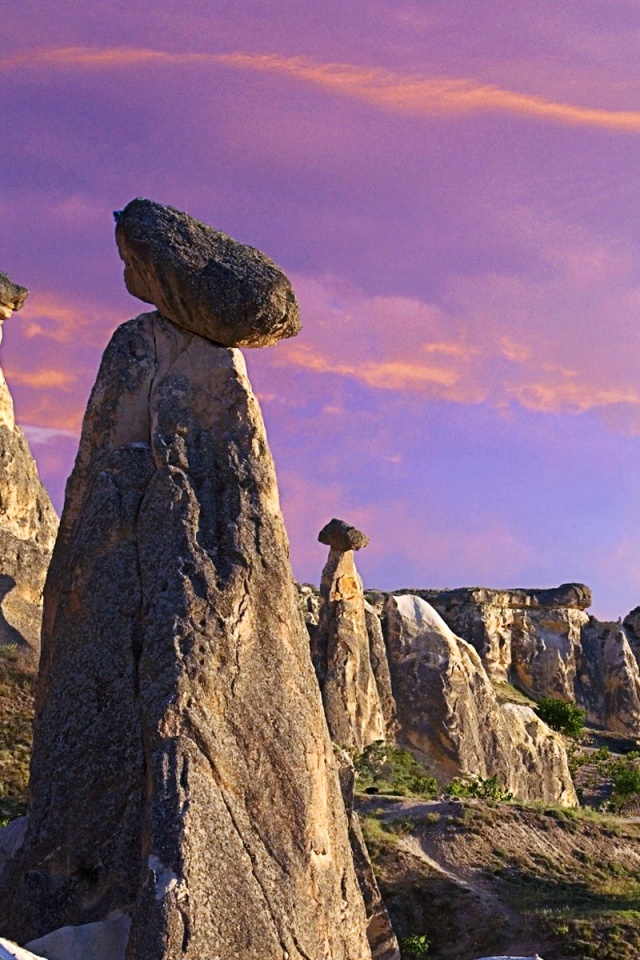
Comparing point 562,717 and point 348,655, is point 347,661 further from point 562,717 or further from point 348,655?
point 562,717

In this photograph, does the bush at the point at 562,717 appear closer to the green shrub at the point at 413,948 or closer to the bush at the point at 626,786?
the bush at the point at 626,786

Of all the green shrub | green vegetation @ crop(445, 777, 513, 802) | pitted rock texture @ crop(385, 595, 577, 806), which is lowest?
the green shrub

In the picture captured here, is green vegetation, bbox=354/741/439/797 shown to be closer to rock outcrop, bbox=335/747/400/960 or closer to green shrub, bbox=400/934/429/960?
green shrub, bbox=400/934/429/960

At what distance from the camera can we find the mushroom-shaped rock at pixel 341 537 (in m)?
34.8

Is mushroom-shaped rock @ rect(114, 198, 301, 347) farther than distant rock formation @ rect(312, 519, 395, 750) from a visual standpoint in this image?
No

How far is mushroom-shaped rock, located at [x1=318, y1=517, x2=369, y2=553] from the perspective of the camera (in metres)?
34.8

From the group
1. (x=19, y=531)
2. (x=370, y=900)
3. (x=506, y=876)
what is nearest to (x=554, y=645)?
(x=19, y=531)

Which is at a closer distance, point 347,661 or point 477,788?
point 477,788

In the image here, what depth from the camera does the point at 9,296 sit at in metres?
36.2

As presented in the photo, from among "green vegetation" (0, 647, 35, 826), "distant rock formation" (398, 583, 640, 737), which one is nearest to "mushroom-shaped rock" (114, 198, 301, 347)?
"green vegetation" (0, 647, 35, 826)

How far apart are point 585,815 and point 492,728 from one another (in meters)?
11.4

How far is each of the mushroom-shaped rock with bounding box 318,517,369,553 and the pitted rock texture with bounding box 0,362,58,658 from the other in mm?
7843

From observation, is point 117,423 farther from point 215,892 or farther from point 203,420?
point 215,892

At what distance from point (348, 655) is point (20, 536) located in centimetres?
972
